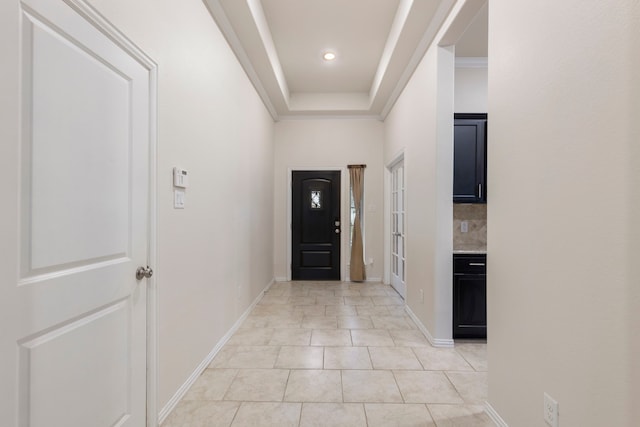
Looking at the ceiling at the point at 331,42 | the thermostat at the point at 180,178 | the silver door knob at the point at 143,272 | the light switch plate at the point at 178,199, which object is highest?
the ceiling at the point at 331,42

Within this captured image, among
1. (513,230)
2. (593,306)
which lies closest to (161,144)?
(513,230)

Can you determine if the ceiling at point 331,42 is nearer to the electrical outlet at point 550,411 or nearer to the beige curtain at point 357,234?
the beige curtain at point 357,234

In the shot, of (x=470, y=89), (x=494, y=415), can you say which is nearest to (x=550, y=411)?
(x=494, y=415)

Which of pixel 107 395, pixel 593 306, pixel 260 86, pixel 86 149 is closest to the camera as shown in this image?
pixel 593 306

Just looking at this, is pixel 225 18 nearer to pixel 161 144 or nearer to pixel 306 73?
pixel 161 144

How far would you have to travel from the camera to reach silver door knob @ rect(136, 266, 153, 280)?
63.2 inches

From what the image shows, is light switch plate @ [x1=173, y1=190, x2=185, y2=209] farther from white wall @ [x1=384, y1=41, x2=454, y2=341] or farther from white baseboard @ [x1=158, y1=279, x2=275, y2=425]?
white wall @ [x1=384, y1=41, x2=454, y2=341]

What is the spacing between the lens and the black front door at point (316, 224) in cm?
571

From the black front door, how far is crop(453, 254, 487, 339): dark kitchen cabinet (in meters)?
2.95

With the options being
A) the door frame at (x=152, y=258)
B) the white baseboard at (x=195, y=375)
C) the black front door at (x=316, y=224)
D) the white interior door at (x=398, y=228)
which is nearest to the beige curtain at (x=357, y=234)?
the black front door at (x=316, y=224)

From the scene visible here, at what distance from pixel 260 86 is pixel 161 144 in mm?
2728

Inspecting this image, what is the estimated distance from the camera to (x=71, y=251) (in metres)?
1.19

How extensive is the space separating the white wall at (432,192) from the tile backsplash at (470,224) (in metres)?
0.52

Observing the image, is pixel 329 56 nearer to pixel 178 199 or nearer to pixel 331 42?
pixel 331 42
